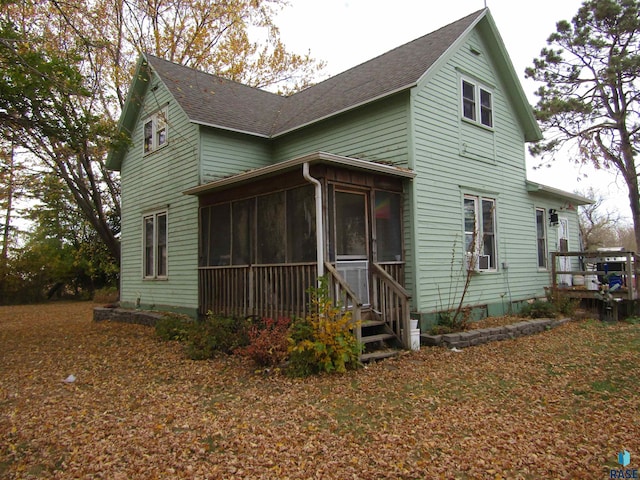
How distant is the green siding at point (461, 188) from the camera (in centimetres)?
905

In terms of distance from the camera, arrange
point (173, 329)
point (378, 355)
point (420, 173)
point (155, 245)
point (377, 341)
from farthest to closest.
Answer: point (155, 245) → point (173, 329) → point (420, 173) → point (377, 341) → point (378, 355)

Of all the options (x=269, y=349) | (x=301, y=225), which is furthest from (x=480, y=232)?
(x=269, y=349)

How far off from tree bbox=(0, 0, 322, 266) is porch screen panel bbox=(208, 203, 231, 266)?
10.3ft

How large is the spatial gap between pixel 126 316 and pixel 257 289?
6.09m

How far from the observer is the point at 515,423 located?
14.8 feet

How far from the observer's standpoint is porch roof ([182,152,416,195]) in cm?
723

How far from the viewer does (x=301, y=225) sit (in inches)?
317

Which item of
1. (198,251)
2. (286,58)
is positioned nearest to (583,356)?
(198,251)

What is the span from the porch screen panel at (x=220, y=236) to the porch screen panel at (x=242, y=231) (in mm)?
201

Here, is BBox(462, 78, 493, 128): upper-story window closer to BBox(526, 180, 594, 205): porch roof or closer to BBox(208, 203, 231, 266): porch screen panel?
BBox(526, 180, 594, 205): porch roof

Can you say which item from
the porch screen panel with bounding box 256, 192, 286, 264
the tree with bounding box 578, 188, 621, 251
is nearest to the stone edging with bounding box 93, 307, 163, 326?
the porch screen panel with bounding box 256, 192, 286, 264

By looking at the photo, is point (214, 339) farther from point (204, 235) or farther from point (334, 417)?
point (334, 417)

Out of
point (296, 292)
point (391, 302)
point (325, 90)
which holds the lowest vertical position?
point (391, 302)

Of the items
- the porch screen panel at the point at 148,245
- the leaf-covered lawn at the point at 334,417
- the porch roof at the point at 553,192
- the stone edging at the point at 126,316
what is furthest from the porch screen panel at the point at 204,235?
the porch roof at the point at 553,192
